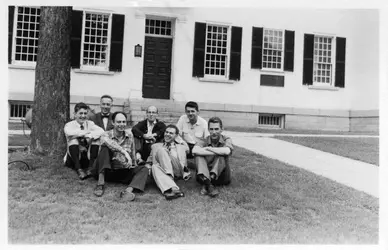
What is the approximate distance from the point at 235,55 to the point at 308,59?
2.39 m

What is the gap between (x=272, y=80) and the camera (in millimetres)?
11453

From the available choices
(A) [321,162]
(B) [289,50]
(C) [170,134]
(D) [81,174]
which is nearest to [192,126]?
(C) [170,134]

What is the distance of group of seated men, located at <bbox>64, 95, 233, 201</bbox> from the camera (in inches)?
179

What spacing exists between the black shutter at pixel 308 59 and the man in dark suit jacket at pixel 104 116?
7946mm

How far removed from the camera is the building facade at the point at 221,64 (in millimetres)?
10109

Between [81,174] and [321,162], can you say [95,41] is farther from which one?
[321,162]

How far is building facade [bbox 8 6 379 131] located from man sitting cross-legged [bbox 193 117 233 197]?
5.11m

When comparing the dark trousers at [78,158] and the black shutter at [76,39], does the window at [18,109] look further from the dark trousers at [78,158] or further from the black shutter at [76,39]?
the dark trousers at [78,158]

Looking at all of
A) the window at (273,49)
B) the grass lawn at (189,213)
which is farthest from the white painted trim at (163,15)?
the grass lawn at (189,213)

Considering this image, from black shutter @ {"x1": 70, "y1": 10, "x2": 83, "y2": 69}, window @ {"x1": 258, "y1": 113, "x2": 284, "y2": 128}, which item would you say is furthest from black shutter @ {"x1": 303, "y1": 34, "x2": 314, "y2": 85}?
black shutter @ {"x1": 70, "y1": 10, "x2": 83, "y2": 69}

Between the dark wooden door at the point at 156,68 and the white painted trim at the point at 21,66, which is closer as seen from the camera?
the white painted trim at the point at 21,66

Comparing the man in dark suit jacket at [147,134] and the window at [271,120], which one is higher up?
the window at [271,120]

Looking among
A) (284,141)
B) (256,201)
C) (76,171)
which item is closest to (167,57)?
(284,141)

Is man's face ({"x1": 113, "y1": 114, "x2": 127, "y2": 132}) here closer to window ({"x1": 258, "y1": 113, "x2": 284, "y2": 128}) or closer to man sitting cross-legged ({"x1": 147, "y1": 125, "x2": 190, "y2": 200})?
man sitting cross-legged ({"x1": 147, "y1": 125, "x2": 190, "y2": 200})
